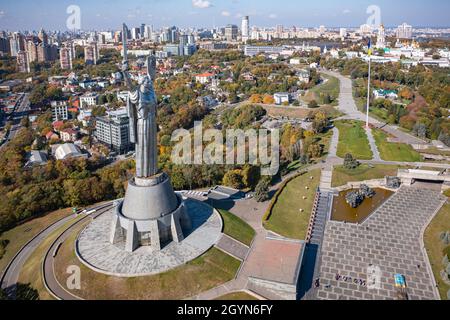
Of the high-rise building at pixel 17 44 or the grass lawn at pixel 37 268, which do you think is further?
the high-rise building at pixel 17 44

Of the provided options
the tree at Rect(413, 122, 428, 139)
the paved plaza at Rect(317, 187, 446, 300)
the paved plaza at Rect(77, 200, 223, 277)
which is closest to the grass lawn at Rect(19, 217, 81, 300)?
the paved plaza at Rect(77, 200, 223, 277)

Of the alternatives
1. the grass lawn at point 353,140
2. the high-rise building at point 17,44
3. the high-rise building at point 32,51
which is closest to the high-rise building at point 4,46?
the high-rise building at point 17,44

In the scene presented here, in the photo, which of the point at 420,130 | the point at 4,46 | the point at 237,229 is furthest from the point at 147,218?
the point at 4,46

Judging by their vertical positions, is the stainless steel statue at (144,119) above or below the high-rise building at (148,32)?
below

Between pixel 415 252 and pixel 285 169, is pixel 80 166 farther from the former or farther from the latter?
pixel 415 252

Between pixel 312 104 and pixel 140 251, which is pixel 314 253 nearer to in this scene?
pixel 140 251

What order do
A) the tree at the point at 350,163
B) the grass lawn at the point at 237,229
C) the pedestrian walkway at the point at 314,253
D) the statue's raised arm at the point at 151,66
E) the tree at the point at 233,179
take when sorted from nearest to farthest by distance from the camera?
the pedestrian walkway at the point at 314,253
the statue's raised arm at the point at 151,66
the grass lawn at the point at 237,229
the tree at the point at 233,179
the tree at the point at 350,163

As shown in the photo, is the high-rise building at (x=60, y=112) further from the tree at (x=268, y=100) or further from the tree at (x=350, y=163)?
the tree at (x=350, y=163)
